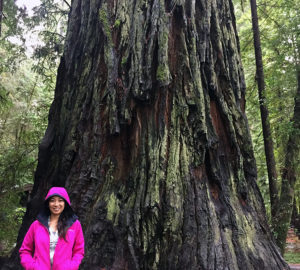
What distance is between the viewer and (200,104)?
3865mm

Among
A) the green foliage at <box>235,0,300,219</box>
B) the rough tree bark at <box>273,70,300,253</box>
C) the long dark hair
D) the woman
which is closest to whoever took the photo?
the woman

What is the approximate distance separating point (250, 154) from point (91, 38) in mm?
2957

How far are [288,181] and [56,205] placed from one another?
21.3 feet

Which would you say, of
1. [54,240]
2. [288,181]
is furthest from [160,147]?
[288,181]

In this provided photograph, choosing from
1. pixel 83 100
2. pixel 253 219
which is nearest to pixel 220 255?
pixel 253 219

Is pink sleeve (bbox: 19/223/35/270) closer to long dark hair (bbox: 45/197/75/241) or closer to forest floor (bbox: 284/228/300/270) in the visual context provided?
long dark hair (bbox: 45/197/75/241)

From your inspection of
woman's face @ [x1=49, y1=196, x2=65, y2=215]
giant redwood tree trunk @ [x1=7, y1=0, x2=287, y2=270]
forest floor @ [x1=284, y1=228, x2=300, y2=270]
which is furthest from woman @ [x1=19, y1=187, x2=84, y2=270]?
forest floor @ [x1=284, y1=228, x2=300, y2=270]

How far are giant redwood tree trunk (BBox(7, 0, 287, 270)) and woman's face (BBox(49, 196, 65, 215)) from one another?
3.30ft

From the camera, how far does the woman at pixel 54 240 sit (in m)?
2.37

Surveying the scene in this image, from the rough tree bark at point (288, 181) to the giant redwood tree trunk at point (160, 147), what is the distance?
10.7 feet

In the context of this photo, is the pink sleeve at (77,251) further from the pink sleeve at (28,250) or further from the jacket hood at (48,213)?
the pink sleeve at (28,250)

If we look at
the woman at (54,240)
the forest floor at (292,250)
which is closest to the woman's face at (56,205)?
the woman at (54,240)

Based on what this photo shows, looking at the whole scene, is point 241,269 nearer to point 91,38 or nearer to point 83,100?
point 83,100

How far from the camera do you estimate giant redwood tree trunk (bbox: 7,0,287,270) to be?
10.9 feet
